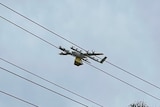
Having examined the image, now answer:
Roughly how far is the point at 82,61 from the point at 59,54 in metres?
4.34

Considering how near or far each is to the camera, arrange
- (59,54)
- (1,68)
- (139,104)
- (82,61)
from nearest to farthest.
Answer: (1,68) < (82,61) < (59,54) < (139,104)

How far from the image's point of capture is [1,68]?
111ft

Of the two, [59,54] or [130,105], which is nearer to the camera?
[59,54]

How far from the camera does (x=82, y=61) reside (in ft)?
183

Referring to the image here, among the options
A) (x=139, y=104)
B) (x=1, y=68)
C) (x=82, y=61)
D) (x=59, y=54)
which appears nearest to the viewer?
(x=1, y=68)

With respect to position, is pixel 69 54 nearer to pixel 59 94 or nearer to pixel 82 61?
pixel 82 61

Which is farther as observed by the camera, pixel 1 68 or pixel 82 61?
pixel 82 61

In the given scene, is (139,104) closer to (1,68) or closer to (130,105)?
(130,105)

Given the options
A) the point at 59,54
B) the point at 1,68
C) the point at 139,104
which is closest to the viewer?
the point at 1,68

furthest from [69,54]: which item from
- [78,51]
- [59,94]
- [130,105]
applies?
[130,105]

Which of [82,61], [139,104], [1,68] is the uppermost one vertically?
[139,104]

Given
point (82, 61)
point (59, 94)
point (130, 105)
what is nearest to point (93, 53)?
point (82, 61)

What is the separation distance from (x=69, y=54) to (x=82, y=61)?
1.63m

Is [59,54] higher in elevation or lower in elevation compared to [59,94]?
higher
